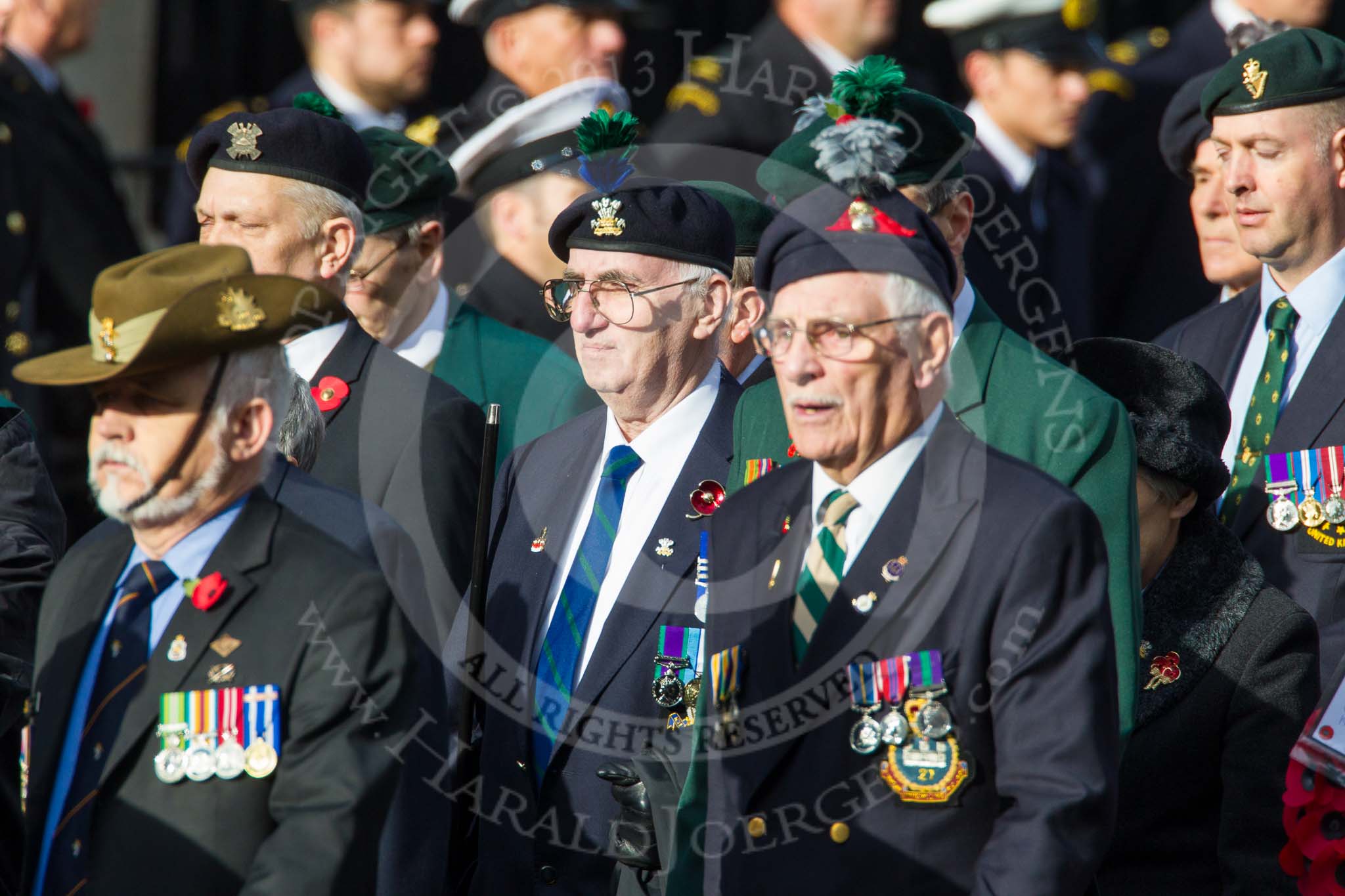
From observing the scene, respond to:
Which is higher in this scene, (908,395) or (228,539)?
(908,395)

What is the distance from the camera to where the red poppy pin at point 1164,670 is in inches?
161

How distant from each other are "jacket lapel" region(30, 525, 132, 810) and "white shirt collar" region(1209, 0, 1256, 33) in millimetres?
5674

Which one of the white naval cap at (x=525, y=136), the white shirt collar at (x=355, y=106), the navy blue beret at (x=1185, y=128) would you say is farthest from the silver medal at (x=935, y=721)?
the white shirt collar at (x=355, y=106)

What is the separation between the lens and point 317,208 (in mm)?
4957

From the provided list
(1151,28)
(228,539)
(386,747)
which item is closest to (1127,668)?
(386,747)

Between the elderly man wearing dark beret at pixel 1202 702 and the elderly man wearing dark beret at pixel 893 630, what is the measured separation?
2.97 feet

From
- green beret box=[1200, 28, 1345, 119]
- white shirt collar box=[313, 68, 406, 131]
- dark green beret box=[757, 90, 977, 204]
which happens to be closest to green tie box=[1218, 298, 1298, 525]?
green beret box=[1200, 28, 1345, 119]

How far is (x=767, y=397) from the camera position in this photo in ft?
13.9

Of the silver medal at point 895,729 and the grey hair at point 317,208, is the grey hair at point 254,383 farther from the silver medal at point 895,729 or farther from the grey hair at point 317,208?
the grey hair at point 317,208

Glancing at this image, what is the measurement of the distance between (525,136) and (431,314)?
1421 mm

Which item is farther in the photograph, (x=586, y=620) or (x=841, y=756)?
(x=586, y=620)

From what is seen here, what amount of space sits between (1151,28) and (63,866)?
7.13 m

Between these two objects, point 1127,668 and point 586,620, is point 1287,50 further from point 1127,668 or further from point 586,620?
point 586,620

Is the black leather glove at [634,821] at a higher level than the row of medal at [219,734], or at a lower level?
lower
